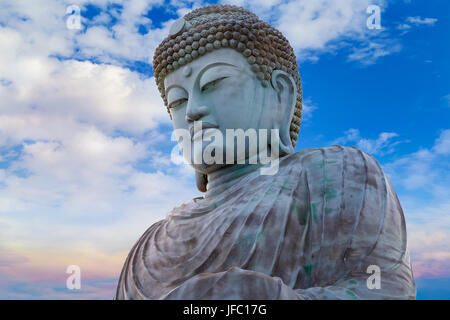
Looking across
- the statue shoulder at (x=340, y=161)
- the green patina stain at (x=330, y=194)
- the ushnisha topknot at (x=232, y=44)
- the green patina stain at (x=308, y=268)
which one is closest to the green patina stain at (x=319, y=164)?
the statue shoulder at (x=340, y=161)

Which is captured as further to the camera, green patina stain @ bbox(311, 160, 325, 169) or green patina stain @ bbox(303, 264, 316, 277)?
green patina stain @ bbox(311, 160, 325, 169)

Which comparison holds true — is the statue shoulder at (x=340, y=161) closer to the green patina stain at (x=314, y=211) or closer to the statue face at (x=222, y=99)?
the green patina stain at (x=314, y=211)

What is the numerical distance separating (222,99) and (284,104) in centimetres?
63

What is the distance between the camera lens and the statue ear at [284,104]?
480 cm

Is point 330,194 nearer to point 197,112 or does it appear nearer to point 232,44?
point 197,112

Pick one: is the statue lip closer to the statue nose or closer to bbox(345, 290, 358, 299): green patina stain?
the statue nose

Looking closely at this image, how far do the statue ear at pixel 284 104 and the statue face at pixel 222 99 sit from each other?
0.28 ft

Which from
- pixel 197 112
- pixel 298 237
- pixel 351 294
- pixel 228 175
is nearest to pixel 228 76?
pixel 197 112

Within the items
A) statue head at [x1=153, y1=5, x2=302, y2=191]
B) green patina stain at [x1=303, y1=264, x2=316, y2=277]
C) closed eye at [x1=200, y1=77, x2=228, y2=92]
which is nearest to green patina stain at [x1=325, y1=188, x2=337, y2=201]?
green patina stain at [x1=303, y1=264, x2=316, y2=277]

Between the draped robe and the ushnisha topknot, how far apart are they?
92cm

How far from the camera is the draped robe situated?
3540mm

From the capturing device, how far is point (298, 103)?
16.6 feet

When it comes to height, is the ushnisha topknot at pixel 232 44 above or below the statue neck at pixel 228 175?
above
